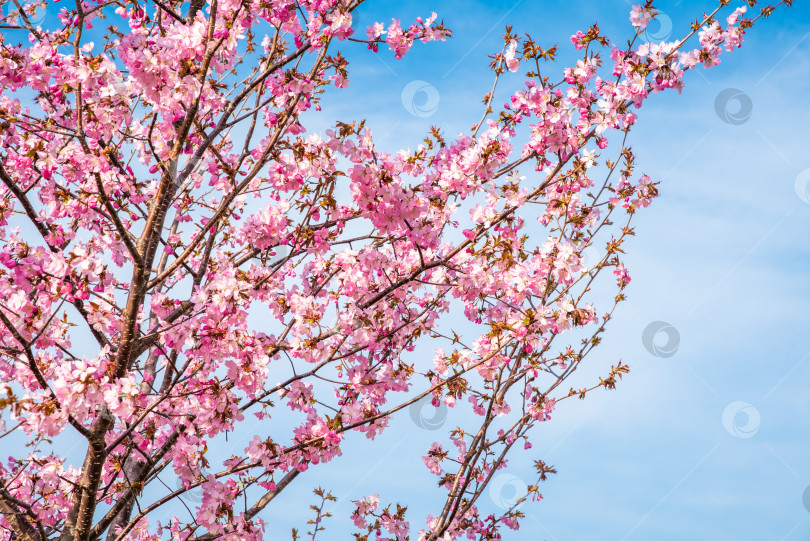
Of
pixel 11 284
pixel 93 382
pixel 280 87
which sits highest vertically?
pixel 280 87

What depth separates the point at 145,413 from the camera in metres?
4.77

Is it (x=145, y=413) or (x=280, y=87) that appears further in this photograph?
(x=280, y=87)

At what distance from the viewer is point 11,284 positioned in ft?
15.7

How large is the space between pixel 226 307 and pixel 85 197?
163cm

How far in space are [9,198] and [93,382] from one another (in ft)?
9.51

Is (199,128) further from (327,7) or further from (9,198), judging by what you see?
(9,198)

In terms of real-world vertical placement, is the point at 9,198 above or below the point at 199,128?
above

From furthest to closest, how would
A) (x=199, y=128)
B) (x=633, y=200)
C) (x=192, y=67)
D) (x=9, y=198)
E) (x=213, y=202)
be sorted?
(x=213, y=202) < (x=633, y=200) < (x=9, y=198) < (x=199, y=128) < (x=192, y=67)

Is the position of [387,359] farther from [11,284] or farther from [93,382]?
[11,284]

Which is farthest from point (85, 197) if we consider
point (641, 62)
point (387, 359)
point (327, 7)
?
point (641, 62)

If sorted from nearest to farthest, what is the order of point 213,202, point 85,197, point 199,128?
point 199,128, point 85,197, point 213,202

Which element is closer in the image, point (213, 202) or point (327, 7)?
point (327, 7)

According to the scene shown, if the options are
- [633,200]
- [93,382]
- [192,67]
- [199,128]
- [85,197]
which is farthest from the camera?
[633,200]

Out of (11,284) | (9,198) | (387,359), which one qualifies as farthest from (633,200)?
(9,198)
